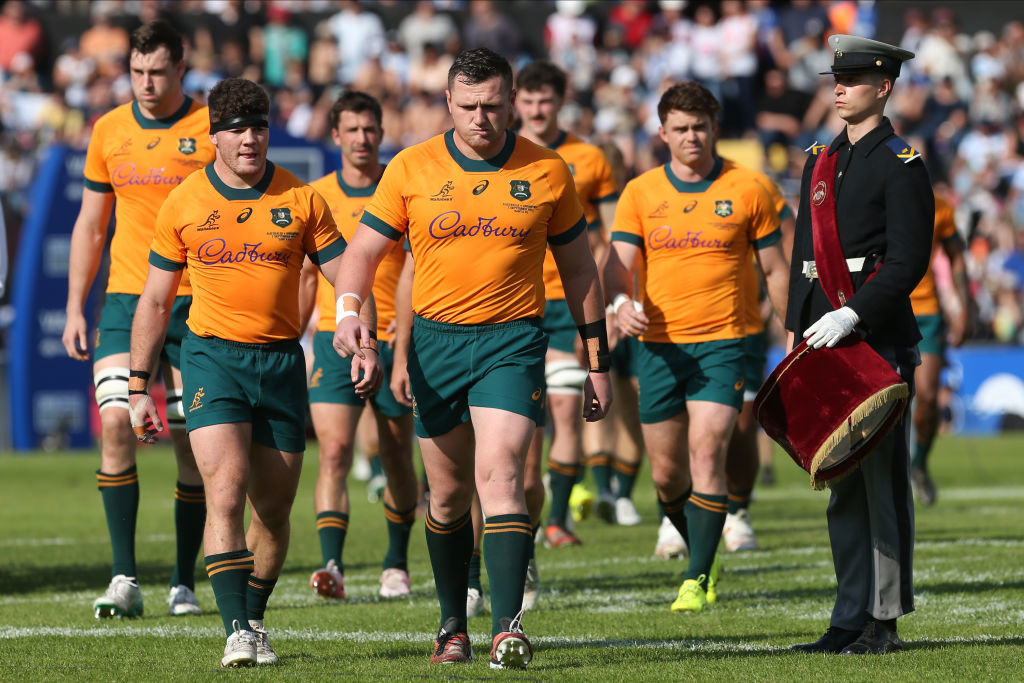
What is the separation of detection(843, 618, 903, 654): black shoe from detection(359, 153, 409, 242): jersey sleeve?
2450 mm

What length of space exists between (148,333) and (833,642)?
305cm

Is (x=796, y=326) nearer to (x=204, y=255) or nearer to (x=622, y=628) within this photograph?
(x=622, y=628)

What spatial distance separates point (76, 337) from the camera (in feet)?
28.1

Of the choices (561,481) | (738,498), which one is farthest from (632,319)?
(561,481)

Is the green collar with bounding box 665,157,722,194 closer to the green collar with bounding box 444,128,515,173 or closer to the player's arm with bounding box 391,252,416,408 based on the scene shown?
the player's arm with bounding box 391,252,416,408

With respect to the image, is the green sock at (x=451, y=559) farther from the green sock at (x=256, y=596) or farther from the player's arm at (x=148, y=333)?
the player's arm at (x=148, y=333)

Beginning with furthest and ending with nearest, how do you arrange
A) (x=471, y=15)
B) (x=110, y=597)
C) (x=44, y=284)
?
(x=471, y=15) → (x=44, y=284) → (x=110, y=597)

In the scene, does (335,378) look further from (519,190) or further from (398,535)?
(519,190)

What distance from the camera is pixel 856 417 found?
6477mm

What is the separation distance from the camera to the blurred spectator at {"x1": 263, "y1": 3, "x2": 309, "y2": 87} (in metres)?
26.6

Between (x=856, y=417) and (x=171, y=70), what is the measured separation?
405 cm

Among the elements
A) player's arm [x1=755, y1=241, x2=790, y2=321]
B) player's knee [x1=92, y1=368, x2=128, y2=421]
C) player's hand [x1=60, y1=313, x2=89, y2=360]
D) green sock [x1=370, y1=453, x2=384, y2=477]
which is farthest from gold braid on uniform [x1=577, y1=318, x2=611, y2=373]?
green sock [x1=370, y1=453, x2=384, y2=477]

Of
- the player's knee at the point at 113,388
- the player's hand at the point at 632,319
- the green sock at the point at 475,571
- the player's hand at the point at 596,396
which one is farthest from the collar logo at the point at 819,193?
the player's knee at the point at 113,388

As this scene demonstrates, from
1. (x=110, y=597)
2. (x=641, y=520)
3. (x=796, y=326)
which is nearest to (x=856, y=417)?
(x=796, y=326)
